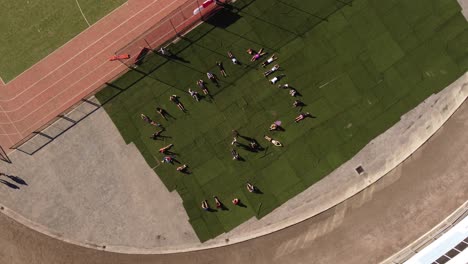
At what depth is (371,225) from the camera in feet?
82.5

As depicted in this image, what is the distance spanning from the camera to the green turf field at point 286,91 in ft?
82.0

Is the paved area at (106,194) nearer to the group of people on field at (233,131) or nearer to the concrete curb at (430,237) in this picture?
the group of people on field at (233,131)

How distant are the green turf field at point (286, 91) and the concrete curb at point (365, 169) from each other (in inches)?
21.2

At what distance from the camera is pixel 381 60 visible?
2506cm

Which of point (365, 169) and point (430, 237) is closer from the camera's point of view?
point (430, 237)

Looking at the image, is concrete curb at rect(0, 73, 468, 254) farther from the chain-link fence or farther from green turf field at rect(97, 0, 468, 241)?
the chain-link fence

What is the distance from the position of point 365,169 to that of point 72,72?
2181 centimetres

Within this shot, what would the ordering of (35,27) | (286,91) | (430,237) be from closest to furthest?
(430,237), (35,27), (286,91)

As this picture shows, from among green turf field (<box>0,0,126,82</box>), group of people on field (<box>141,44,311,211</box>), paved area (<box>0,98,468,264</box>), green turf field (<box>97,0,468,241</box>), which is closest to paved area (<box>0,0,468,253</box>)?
paved area (<box>0,98,468,264</box>)

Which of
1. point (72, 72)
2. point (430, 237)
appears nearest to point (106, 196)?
point (72, 72)

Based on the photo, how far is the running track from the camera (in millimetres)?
24906

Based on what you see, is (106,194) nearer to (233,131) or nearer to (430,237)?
(233,131)

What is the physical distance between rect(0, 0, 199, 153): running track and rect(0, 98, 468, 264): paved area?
890 cm

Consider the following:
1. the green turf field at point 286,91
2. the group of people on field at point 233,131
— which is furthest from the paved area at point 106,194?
the group of people on field at point 233,131
